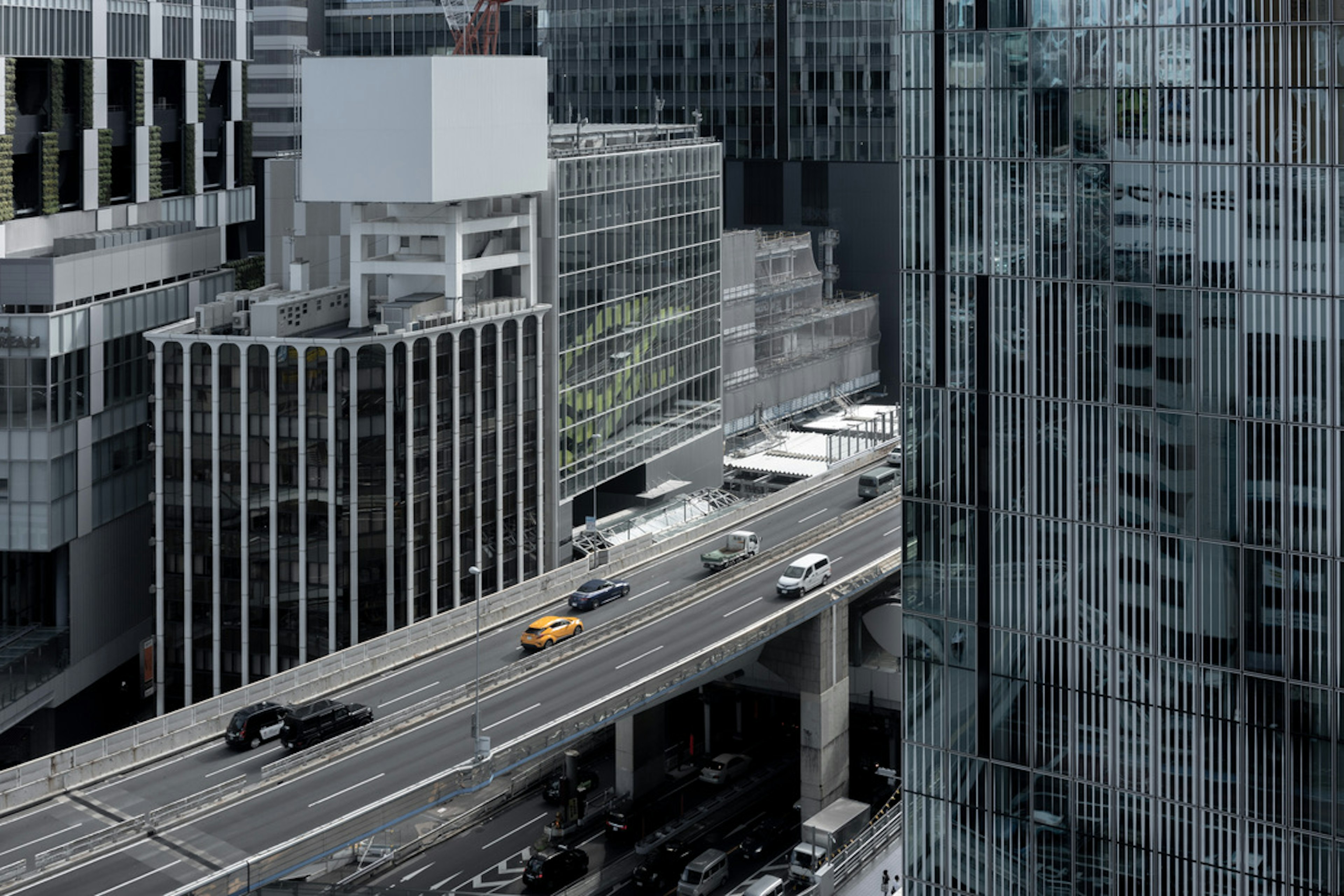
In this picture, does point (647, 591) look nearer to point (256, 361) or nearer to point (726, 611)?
point (726, 611)

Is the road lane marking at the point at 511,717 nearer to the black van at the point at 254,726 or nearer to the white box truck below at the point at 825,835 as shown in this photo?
the black van at the point at 254,726

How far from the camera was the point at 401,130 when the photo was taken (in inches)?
4815

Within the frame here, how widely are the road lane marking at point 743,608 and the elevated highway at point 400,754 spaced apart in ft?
0.66

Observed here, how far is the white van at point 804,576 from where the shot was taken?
123 m

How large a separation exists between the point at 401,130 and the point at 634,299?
1202 inches

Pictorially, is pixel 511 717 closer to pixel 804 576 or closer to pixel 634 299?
pixel 804 576

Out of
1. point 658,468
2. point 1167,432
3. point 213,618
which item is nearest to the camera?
point 1167,432

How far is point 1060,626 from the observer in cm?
7338

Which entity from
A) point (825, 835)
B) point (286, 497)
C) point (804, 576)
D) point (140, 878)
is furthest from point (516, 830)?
point (140, 878)

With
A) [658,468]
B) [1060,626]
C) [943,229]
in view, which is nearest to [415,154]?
[658,468]

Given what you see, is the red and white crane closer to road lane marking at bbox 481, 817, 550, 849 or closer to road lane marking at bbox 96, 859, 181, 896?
road lane marking at bbox 481, 817, 550, 849

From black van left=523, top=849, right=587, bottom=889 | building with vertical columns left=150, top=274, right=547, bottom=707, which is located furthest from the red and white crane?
black van left=523, top=849, right=587, bottom=889

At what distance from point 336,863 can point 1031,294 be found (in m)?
58.5

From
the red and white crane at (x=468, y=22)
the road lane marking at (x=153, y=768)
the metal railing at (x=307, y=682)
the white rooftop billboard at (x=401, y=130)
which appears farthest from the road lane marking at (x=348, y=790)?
the red and white crane at (x=468, y=22)
